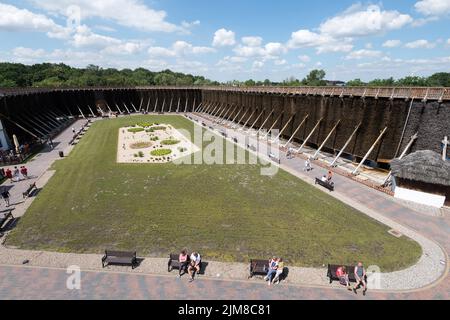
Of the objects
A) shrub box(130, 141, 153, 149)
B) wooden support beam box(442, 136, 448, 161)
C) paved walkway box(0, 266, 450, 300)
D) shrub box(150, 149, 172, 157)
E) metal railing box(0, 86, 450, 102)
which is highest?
metal railing box(0, 86, 450, 102)

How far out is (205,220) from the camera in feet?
57.7

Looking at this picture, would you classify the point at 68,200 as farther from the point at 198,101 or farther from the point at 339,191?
the point at 198,101

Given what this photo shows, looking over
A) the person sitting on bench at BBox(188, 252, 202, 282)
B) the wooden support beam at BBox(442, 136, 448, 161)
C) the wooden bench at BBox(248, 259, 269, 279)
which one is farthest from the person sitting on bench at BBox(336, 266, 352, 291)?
the wooden support beam at BBox(442, 136, 448, 161)

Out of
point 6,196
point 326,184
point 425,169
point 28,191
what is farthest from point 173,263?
point 425,169

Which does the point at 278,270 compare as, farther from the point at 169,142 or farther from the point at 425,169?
the point at 169,142

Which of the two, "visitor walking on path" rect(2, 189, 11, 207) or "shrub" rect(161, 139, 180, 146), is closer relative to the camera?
"visitor walking on path" rect(2, 189, 11, 207)

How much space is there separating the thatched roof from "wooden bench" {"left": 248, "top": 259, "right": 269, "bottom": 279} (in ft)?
47.4

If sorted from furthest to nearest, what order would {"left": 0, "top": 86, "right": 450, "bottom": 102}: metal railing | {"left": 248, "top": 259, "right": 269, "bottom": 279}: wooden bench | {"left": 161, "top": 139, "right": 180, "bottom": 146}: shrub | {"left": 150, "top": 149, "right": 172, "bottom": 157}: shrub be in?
{"left": 161, "top": 139, "right": 180, "bottom": 146}: shrub
{"left": 150, "top": 149, "right": 172, "bottom": 157}: shrub
{"left": 0, "top": 86, "right": 450, "bottom": 102}: metal railing
{"left": 248, "top": 259, "right": 269, "bottom": 279}: wooden bench

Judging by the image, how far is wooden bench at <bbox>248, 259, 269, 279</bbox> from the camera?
1258 centimetres

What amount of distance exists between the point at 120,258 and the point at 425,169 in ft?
70.4

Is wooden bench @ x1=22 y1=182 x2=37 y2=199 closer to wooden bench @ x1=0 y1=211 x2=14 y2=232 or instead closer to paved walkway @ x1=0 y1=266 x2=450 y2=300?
wooden bench @ x1=0 y1=211 x2=14 y2=232

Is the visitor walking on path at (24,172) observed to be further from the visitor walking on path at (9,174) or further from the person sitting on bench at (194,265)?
the person sitting on bench at (194,265)

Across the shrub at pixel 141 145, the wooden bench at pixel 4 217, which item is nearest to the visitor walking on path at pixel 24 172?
the wooden bench at pixel 4 217
